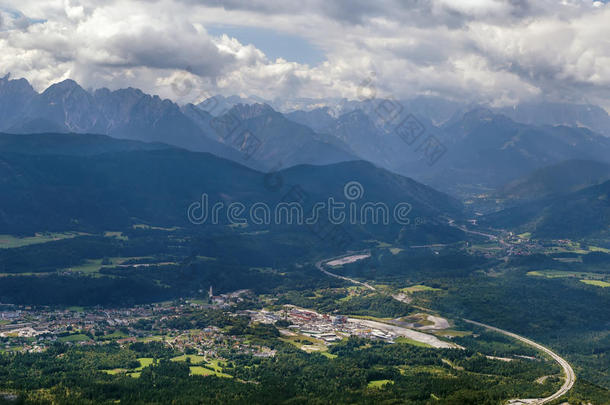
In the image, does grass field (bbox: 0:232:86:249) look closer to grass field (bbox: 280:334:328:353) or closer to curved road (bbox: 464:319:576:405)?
grass field (bbox: 280:334:328:353)

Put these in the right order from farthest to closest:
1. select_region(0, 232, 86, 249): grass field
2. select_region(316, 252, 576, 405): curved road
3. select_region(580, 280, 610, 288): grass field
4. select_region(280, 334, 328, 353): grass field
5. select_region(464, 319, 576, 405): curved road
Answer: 1. select_region(0, 232, 86, 249): grass field
2. select_region(580, 280, 610, 288): grass field
3. select_region(280, 334, 328, 353): grass field
4. select_region(464, 319, 576, 405): curved road
5. select_region(316, 252, 576, 405): curved road

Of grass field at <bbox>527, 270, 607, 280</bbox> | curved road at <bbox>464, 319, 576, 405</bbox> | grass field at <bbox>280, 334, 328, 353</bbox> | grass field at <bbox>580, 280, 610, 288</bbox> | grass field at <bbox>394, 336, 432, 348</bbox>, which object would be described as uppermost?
grass field at <bbox>527, 270, 607, 280</bbox>

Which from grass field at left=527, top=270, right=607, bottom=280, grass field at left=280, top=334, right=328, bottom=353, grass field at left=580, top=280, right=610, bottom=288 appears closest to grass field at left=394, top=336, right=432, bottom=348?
grass field at left=280, top=334, right=328, bottom=353

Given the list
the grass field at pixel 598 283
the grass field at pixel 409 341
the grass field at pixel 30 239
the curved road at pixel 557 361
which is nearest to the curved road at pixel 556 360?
the curved road at pixel 557 361

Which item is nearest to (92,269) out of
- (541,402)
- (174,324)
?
(174,324)

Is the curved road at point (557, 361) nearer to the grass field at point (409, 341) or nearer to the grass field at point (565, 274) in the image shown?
the grass field at point (409, 341)

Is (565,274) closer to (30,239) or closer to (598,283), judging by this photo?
(598,283)

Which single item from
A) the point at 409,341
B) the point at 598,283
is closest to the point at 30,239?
the point at 409,341

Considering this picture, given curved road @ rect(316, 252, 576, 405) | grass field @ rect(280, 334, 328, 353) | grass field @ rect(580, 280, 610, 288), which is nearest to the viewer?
curved road @ rect(316, 252, 576, 405)

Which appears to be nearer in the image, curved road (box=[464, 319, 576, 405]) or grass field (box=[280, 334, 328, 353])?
curved road (box=[464, 319, 576, 405])

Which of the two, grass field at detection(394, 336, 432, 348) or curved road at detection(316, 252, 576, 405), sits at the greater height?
grass field at detection(394, 336, 432, 348)
